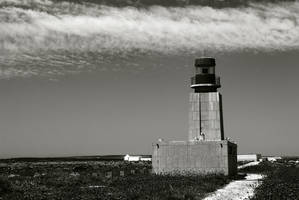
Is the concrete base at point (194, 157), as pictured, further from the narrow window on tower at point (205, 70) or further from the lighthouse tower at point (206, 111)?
the narrow window on tower at point (205, 70)

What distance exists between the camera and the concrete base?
34.3 m

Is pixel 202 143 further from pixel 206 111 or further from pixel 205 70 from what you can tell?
pixel 205 70

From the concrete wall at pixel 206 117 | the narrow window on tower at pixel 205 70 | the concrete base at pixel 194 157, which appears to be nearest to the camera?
the concrete base at pixel 194 157

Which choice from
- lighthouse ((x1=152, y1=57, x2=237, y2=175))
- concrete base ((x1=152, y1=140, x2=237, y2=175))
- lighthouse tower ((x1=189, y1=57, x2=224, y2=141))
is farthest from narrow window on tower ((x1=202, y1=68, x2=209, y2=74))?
concrete base ((x1=152, y1=140, x2=237, y2=175))

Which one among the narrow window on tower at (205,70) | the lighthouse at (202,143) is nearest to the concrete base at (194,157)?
the lighthouse at (202,143)

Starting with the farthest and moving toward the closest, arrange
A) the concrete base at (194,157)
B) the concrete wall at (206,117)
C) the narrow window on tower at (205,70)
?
the narrow window on tower at (205,70) → the concrete wall at (206,117) → the concrete base at (194,157)

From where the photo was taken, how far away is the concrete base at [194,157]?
3428cm

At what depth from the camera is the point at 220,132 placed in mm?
38406

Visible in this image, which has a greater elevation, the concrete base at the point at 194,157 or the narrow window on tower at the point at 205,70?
the narrow window on tower at the point at 205,70

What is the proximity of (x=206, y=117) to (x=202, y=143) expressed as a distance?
4515 mm

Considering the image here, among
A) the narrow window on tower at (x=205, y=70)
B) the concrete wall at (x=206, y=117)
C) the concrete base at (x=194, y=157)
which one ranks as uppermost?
the narrow window on tower at (x=205, y=70)

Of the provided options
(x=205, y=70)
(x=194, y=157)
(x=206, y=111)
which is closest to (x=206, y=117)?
(x=206, y=111)

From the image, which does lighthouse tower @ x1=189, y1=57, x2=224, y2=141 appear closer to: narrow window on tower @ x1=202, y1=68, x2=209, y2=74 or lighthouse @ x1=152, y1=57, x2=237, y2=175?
lighthouse @ x1=152, y1=57, x2=237, y2=175

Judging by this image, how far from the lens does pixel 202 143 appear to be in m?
34.5
